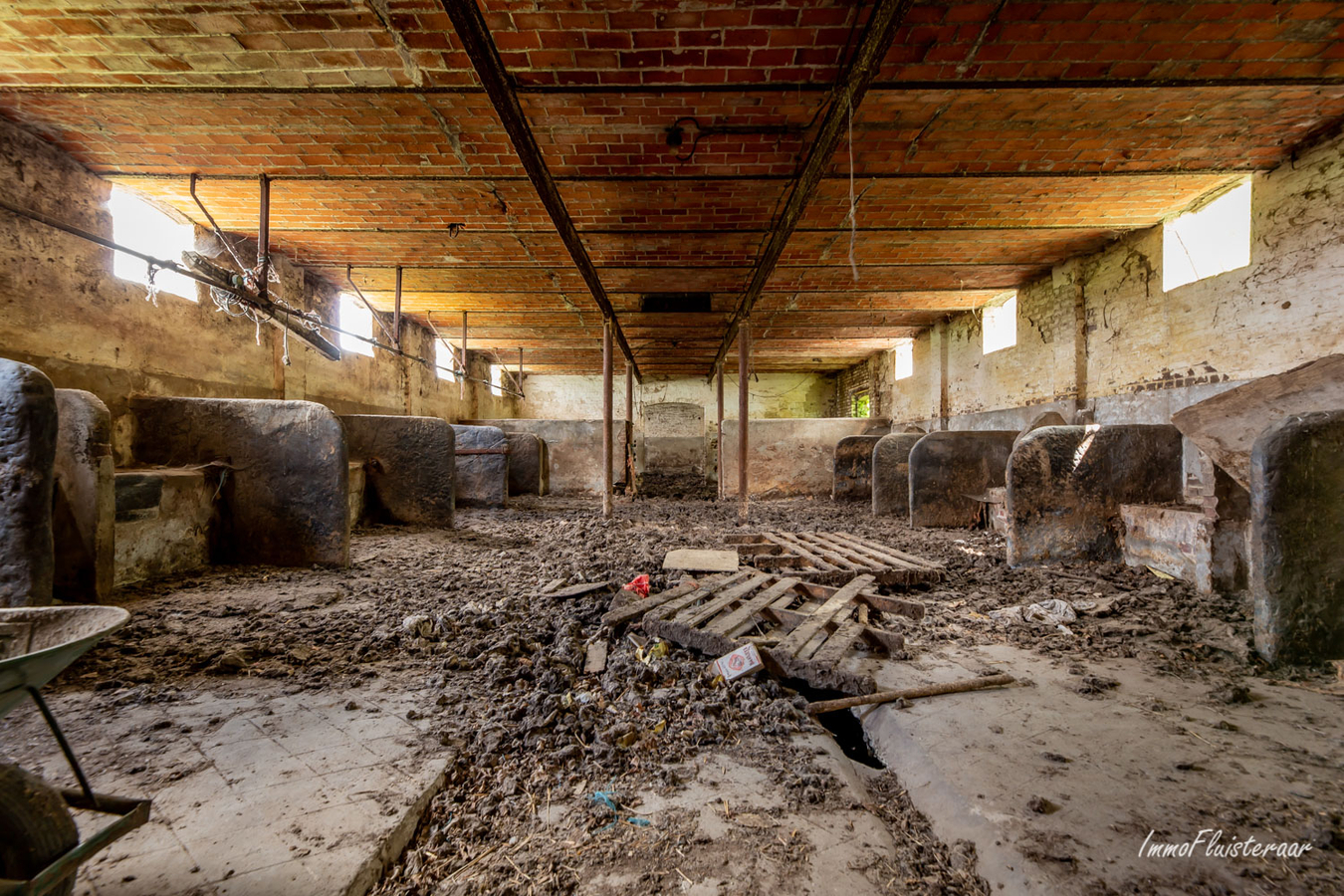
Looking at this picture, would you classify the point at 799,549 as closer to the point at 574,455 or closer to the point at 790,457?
the point at 790,457

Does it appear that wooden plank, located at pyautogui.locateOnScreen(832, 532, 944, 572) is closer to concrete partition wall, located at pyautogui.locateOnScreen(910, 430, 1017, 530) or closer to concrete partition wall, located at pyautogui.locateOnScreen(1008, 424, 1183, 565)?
concrete partition wall, located at pyautogui.locateOnScreen(1008, 424, 1183, 565)

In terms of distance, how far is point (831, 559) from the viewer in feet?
12.6

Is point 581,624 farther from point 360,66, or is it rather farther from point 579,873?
point 360,66

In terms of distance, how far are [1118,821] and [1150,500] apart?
3.30 m

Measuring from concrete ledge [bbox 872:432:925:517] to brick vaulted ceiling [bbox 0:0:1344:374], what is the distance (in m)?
2.40

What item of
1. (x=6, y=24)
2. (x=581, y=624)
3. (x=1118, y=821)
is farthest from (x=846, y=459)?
(x=6, y=24)

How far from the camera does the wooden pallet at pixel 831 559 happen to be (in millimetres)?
3412

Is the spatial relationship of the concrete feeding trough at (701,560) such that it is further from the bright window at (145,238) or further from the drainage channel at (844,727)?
the bright window at (145,238)

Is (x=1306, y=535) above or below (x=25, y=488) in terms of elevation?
below

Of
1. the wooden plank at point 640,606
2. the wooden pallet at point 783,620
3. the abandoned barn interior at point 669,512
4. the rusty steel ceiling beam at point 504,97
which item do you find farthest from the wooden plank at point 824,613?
the rusty steel ceiling beam at point 504,97

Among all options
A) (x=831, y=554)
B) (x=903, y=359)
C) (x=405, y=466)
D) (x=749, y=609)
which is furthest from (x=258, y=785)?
(x=903, y=359)

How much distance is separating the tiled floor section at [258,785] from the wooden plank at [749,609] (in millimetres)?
1303

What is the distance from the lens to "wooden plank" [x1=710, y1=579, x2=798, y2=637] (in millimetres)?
2432

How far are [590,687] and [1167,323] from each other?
6.79 meters
